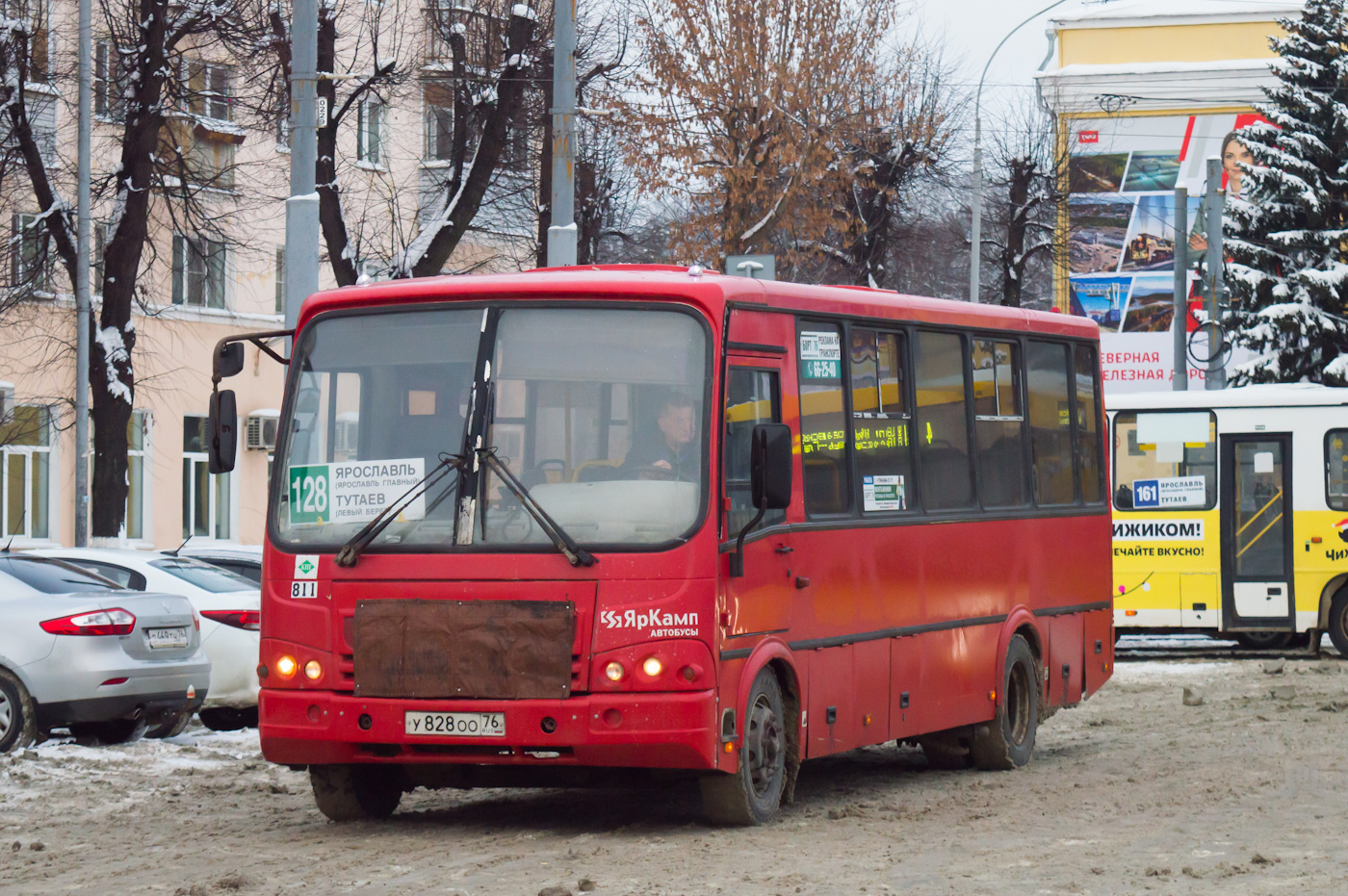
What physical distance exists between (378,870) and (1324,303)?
111 ft

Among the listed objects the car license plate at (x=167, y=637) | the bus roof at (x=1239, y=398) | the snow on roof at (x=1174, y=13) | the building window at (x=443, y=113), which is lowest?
the car license plate at (x=167, y=637)

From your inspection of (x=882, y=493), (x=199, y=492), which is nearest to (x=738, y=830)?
(x=882, y=493)

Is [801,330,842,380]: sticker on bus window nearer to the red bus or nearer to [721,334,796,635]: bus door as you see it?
the red bus

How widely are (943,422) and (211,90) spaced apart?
2152 cm

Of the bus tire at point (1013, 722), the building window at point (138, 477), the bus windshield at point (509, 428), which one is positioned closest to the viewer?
the bus windshield at point (509, 428)

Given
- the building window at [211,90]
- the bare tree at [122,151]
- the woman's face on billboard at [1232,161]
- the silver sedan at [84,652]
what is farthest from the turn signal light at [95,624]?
the woman's face on billboard at [1232,161]

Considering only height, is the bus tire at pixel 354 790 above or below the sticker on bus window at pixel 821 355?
below

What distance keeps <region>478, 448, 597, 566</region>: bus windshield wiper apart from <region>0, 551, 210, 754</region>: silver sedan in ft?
16.5

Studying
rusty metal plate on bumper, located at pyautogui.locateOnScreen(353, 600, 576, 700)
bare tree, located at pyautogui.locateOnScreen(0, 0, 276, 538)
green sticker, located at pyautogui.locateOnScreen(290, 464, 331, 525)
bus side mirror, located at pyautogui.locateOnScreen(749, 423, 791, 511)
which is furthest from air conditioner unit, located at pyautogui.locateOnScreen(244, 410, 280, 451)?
bus side mirror, located at pyautogui.locateOnScreen(749, 423, 791, 511)

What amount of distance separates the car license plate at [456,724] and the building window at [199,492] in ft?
99.8

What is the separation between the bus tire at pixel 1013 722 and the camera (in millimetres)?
13398

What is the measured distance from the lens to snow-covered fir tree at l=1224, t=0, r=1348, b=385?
39.3 meters

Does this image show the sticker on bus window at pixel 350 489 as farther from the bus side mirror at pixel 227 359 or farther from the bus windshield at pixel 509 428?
the bus side mirror at pixel 227 359

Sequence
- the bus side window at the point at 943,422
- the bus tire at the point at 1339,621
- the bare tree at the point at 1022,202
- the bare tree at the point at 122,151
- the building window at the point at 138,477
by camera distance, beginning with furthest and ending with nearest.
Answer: the bare tree at the point at 1022,202 → the building window at the point at 138,477 → the bare tree at the point at 122,151 → the bus tire at the point at 1339,621 → the bus side window at the point at 943,422
